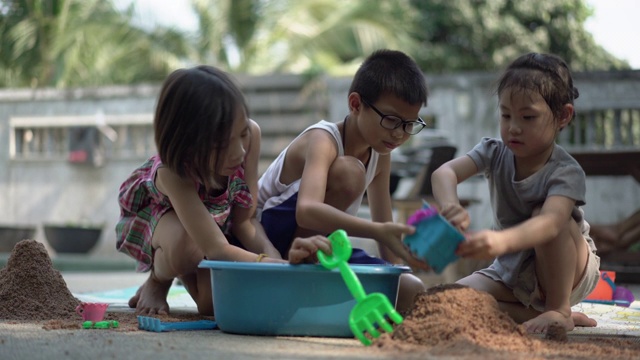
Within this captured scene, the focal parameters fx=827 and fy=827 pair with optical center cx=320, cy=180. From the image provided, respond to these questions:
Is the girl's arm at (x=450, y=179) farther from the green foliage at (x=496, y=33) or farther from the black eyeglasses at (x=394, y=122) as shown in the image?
the green foliage at (x=496, y=33)

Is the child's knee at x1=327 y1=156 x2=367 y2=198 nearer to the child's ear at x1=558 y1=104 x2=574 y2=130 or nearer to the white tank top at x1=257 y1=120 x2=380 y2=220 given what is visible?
the white tank top at x1=257 y1=120 x2=380 y2=220

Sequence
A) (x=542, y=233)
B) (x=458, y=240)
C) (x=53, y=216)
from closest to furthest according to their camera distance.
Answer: (x=458, y=240) → (x=542, y=233) → (x=53, y=216)

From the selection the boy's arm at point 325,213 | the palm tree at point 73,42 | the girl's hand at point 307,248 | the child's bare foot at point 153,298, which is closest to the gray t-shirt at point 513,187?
the boy's arm at point 325,213

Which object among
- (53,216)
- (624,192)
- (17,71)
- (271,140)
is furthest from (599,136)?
(17,71)

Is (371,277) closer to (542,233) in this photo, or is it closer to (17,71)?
(542,233)

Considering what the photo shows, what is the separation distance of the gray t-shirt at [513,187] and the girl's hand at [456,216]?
1.83 feet

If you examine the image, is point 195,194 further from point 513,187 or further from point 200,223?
point 513,187

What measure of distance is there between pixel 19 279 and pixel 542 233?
5.64 feet

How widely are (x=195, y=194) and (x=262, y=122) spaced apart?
8964 millimetres

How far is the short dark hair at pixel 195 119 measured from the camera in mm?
2471

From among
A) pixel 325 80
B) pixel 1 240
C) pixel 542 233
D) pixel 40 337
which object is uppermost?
pixel 325 80

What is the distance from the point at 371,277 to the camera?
7.29 ft

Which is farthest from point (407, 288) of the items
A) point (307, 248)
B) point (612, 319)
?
point (612, 319)

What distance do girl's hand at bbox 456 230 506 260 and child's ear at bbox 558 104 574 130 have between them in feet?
2.33
